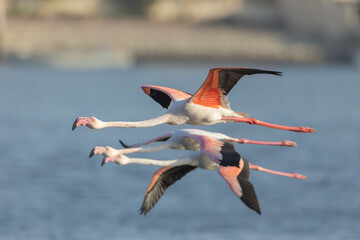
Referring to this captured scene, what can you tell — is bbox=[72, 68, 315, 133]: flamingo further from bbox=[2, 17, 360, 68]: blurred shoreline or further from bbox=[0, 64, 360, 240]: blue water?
bbox=[2, 17, 360, 68]: blurred shoreline

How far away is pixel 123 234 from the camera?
98.8ft

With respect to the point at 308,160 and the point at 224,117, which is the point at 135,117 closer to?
the point at 308,160

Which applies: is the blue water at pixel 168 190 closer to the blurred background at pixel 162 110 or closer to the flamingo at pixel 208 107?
the blurred background at pixel 162 110

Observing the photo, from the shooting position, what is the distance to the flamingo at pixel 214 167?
1159cm

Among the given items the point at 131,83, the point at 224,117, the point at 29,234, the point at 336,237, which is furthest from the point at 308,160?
the point at 131,83

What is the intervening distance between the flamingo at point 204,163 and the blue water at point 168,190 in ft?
54.6

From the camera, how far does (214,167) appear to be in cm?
1289

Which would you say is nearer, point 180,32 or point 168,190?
point 168,190

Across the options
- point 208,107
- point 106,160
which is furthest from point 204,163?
point 106,160

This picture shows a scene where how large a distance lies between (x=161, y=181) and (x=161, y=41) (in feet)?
397

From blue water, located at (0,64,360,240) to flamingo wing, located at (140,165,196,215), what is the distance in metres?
16.4

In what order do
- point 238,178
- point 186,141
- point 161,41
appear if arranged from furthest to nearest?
point 161,41
point 186,141
point 238,178

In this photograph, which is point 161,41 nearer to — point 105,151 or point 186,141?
point 186,141

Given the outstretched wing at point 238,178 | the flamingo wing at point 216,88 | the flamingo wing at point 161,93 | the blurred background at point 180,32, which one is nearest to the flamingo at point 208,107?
the flamingo wing at point 216,88
